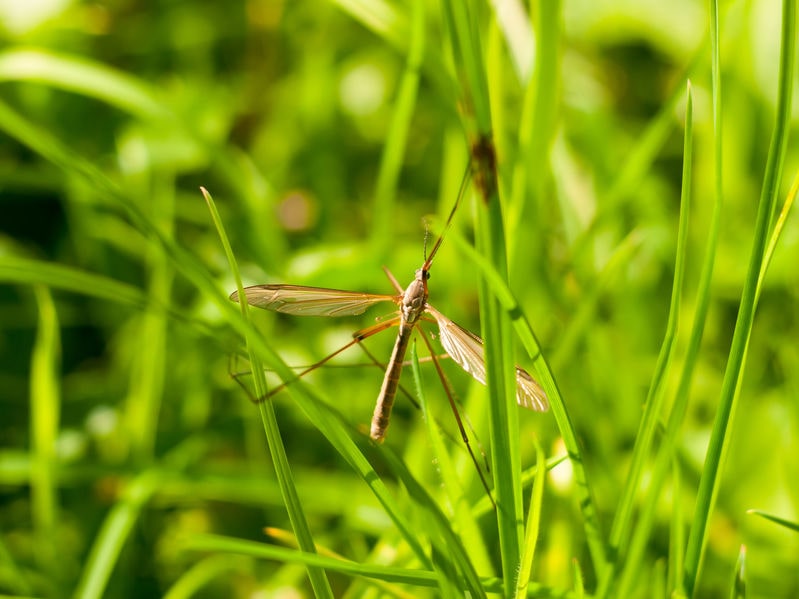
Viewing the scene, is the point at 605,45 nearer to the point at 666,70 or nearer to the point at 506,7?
the point at 666,70

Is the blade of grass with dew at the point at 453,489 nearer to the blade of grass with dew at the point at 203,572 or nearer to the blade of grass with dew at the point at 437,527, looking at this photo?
the blade of grass with dew at the point at 437,527

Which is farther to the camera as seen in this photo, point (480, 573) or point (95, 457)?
point (95, 457)

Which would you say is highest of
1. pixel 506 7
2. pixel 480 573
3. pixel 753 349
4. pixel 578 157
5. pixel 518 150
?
pixel 506 7

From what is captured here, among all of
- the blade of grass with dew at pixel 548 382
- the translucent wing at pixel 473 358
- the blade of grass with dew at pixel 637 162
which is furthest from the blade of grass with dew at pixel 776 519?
the blade of grass with dew at pixel 637 162

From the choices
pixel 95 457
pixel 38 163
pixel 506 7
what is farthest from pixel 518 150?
pixel 38 163

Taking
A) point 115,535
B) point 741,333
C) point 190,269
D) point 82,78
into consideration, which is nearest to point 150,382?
point 115,535

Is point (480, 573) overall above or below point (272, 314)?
below
